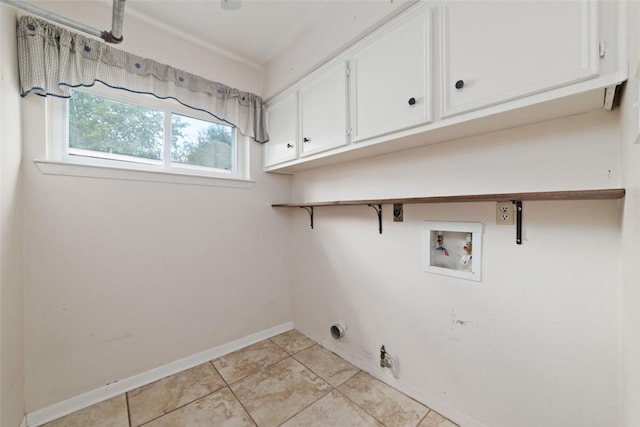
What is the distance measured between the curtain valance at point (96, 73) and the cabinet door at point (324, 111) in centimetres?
65

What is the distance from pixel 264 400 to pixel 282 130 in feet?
6.57

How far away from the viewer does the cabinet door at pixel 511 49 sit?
2.81 feet

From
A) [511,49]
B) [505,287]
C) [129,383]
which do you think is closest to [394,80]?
[511,49]

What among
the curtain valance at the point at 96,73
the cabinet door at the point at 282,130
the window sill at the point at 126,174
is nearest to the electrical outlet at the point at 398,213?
the cabinet door at the point at 282,130

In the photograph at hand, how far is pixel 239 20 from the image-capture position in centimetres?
180

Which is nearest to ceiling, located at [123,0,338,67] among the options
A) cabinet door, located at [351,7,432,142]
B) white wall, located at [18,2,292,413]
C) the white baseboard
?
white wall, located at [18,2,292,413]

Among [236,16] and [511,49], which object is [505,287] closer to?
[511,49]

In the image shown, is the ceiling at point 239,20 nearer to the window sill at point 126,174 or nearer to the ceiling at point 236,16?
the ceiling at point 236,16

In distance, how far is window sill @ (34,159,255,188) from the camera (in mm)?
1489

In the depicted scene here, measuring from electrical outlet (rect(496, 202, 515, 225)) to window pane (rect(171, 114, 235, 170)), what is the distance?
206cm

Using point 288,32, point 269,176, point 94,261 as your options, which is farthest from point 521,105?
point 94,261

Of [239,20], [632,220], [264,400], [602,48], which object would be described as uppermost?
[239,20]

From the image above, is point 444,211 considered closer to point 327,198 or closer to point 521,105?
point 521,105

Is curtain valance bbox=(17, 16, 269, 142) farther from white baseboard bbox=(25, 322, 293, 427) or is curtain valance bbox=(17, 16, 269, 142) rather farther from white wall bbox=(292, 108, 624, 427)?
white baseboard bbox=(25, 322, 293, 427)
